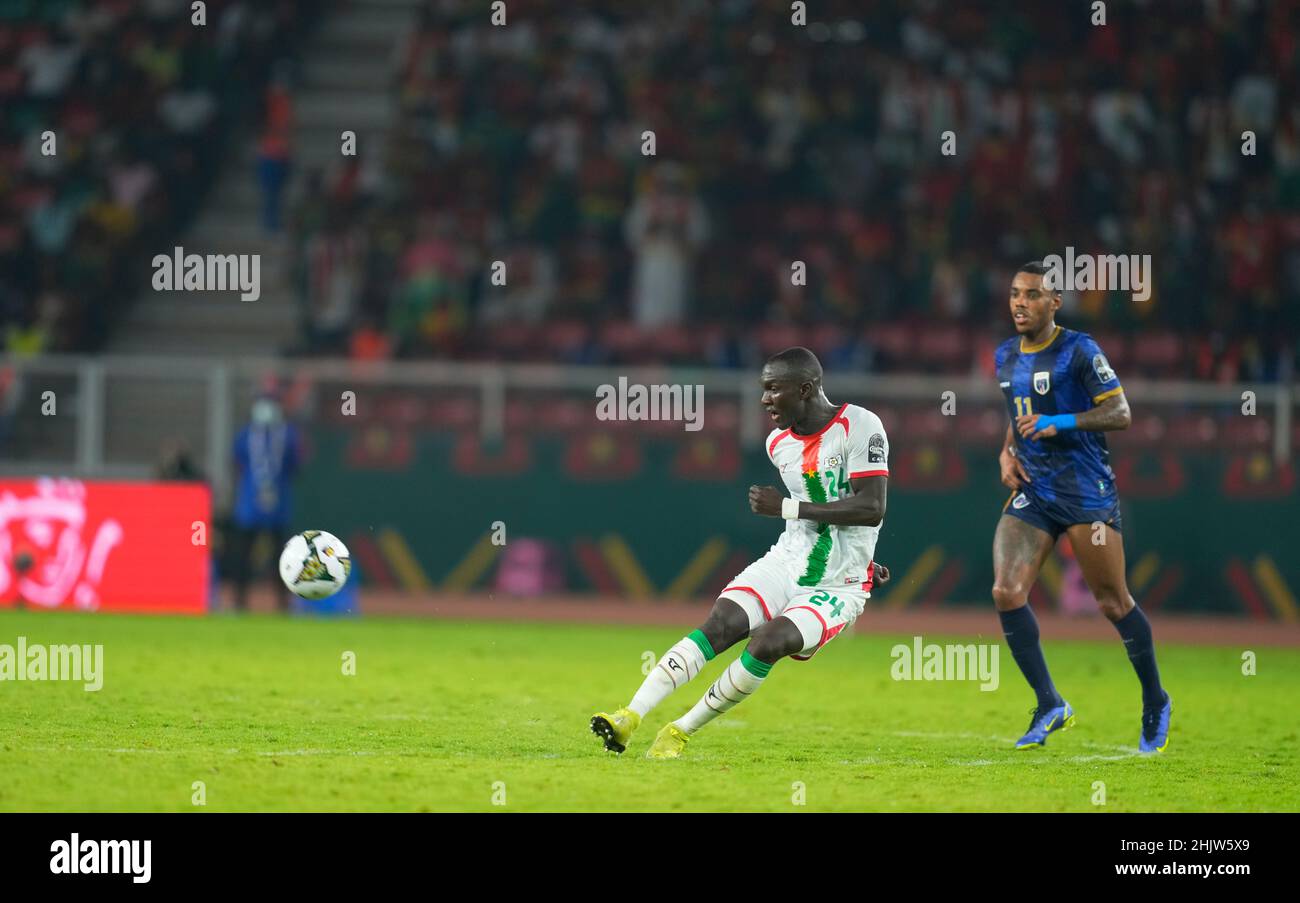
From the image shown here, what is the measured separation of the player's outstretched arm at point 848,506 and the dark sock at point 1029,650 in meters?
1.40

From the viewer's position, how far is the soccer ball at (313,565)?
1020 cm

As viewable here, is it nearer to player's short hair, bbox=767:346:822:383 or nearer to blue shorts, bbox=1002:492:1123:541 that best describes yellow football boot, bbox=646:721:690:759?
player's short hair, bbox=767:346:822:383

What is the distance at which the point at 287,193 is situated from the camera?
2458cm

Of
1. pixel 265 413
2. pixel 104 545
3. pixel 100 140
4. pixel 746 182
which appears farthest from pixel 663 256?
pixel 100 140

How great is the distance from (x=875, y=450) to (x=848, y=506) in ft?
1.09

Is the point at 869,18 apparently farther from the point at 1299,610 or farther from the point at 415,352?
the point at 1299,610

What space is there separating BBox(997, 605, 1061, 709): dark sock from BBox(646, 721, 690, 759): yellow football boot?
196 centimetres

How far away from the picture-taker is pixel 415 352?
21.2 meters

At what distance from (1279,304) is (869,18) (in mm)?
6475

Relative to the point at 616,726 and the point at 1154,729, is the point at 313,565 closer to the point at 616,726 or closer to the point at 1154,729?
the point at 616,726

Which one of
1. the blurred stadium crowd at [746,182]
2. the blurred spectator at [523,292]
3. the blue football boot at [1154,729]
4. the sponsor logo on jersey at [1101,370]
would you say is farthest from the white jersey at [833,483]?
the blurred spectator at [523,292]

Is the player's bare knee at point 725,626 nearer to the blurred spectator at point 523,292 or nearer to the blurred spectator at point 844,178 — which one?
A: the blurred spectator at point 844,178

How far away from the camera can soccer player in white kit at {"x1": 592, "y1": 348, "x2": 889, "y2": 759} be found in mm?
8461

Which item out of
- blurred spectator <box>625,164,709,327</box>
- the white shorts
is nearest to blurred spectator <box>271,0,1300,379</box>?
blurred spectator <box>625,164,709,327</box>
